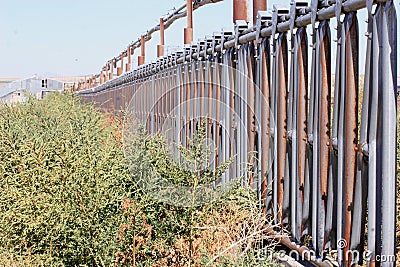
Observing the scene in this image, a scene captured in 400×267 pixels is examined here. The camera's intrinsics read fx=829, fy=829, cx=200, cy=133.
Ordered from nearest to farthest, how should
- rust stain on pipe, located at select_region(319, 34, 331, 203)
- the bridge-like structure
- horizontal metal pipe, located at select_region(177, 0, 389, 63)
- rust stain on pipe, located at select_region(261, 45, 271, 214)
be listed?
1. the bridge-like structure
2. horizontal metal pipe, located at select_region(177, 0, 389, 63)
3. rust stain on pipe, located at select_region(319, 34, 331, 203)
4. rust stain on pipe, located at select_region(261, 45, 271, 214)

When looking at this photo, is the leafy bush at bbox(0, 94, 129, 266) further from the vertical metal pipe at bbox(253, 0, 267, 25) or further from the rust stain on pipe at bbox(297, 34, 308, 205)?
the vertical metal pipe at bbox(253, 0, 267, 25)

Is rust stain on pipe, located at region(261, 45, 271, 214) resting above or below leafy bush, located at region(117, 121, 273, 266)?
above

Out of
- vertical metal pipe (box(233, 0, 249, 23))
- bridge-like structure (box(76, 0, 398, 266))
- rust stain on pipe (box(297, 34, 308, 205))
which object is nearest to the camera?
bridge-like structure (box(76, 0, 398, 266))

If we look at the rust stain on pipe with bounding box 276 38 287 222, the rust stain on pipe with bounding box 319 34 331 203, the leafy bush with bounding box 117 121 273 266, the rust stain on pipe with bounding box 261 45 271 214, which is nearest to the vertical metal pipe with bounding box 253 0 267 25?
the rust stain on pipe with bounding box 261 45 271 214

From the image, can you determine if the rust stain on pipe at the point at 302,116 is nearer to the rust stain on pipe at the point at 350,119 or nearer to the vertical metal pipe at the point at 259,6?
the rust stain on pipe at the point at 350,119

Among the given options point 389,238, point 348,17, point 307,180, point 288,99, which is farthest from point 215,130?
point 389,238

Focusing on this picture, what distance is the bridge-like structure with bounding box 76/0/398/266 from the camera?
15.1 feet

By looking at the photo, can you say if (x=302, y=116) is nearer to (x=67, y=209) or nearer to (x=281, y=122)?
(x=281, y=122)

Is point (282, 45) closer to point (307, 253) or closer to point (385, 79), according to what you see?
point (307, 253)
